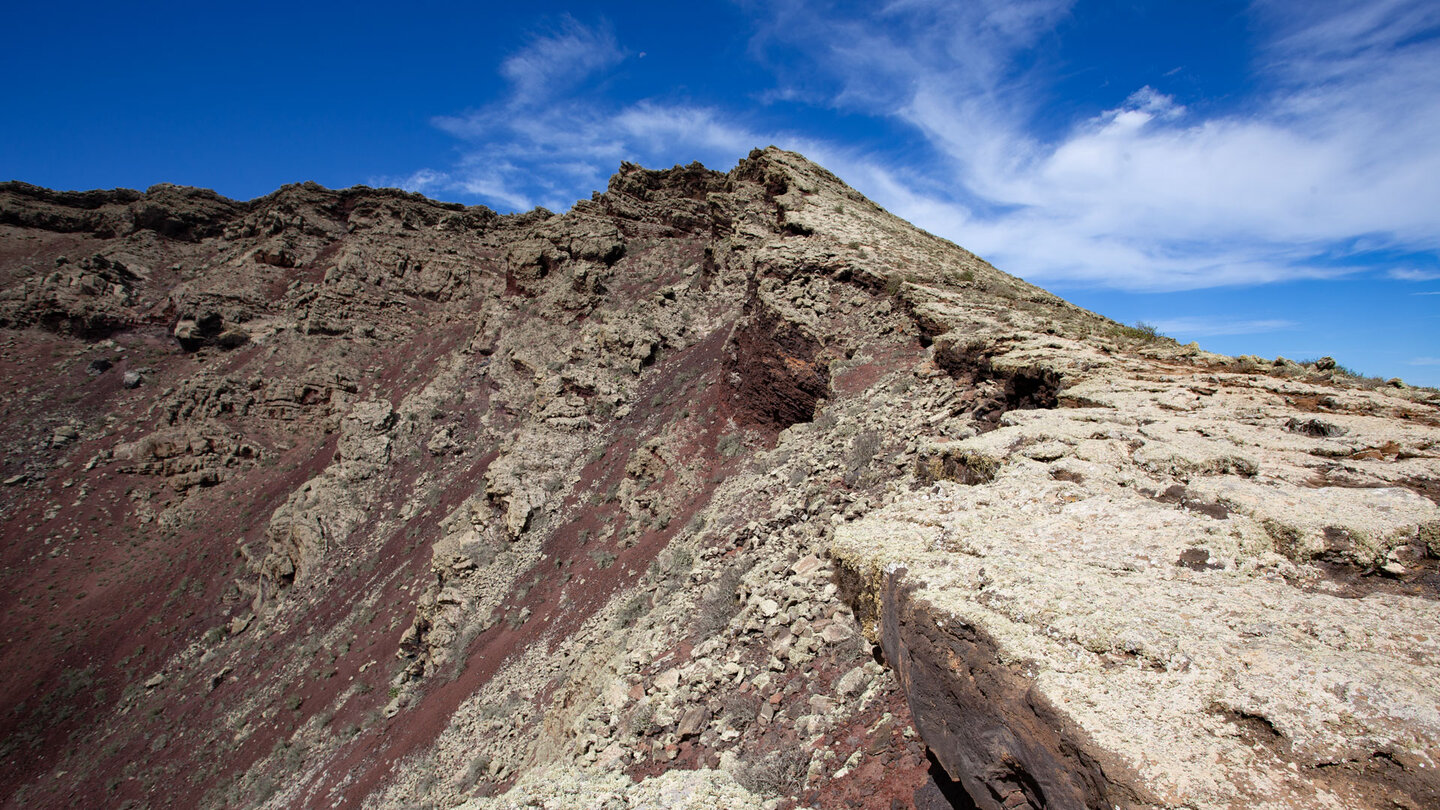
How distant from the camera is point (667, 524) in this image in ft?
49.0

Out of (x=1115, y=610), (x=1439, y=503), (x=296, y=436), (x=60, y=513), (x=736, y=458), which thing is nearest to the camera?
(x=1115, y=610)

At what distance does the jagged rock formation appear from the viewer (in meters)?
3.55

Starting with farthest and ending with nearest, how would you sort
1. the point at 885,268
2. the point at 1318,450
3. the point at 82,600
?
the point at 82,600 < the point at 885,268 < the point at 1318,450

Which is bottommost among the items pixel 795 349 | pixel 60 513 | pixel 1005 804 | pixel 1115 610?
pixel 60 513

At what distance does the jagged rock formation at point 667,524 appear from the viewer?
355 cm

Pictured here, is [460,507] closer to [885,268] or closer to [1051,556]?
[885,268]

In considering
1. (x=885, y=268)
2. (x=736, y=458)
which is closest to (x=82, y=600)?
(x=736, y=458)

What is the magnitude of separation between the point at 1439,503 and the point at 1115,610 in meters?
3.06

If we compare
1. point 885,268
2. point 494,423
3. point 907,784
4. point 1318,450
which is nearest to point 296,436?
point 494,423

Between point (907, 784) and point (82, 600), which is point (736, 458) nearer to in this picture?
point (907, 784)

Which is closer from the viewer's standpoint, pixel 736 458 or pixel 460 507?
pixel 736 458

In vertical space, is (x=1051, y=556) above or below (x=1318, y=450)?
below

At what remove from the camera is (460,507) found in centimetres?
2033

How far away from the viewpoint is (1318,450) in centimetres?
556
